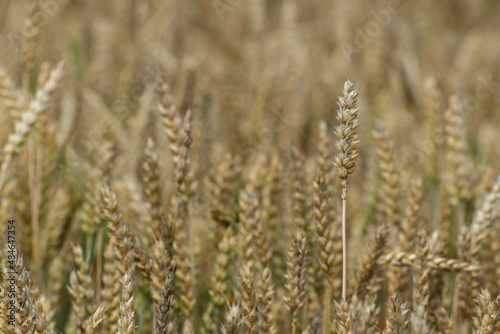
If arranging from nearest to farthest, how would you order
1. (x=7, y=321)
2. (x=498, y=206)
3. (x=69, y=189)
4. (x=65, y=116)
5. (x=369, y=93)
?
(x=7, y=321) < (x=498, y=206) < (x=69, y=189) < (x=65, y=116) < (x=369, y=93)

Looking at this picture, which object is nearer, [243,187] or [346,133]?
[346,133]

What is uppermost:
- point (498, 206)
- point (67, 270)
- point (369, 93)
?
point (369, 93)

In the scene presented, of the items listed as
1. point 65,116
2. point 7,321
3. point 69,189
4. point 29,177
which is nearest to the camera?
point 7,321

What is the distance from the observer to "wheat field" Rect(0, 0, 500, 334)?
3.66 ft

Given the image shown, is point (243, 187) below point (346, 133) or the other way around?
below

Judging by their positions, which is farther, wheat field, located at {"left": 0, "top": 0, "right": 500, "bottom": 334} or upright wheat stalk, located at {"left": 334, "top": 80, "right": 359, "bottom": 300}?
wheat field, located at {"left": 0, "top": 0, "right": 500, "bottom": 334}

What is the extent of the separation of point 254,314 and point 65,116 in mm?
1564

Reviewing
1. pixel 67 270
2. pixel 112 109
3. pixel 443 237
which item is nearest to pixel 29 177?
pixel 67 270

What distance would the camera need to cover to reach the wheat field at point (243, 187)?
1.12 metres

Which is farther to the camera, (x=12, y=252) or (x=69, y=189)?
(x=69, y=189)

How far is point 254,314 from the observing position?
3.52 ft

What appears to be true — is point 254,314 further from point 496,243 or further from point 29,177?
point 29,177

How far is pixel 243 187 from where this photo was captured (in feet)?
6.32

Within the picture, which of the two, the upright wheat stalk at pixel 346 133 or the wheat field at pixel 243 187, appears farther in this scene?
the wheat field at pixel 243 187
